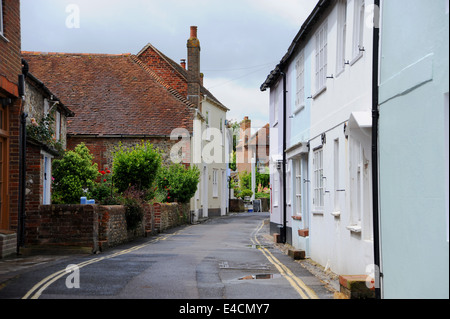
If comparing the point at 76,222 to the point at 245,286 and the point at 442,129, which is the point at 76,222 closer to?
the point at 245,286

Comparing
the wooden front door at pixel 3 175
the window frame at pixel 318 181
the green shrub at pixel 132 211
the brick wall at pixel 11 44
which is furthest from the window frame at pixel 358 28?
the green shrub at pixel 132 211

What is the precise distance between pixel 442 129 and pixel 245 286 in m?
4.84

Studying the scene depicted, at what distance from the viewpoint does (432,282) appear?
6398 mm

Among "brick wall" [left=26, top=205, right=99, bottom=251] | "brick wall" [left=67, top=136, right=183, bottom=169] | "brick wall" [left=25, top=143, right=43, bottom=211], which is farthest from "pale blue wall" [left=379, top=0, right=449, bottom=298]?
"brick wall" [left=67, top=136, right=183, bottom=169]

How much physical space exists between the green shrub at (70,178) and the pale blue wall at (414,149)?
14.1m

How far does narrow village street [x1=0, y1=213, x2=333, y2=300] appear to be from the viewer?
29.0ft

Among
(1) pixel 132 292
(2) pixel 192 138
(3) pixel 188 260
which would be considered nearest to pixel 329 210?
(3) pixel 188 260

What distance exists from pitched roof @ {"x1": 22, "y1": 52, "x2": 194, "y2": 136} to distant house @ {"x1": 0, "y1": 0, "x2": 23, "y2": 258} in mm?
17216

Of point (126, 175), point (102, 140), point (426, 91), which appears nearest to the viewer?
point (426, 91)

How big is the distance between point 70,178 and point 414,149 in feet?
51.0

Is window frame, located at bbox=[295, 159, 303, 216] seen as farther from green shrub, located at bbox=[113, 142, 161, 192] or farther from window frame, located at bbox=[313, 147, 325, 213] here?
green shrub, located at bbox=[113, 142, 161, 192]

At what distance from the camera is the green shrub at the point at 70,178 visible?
20422 millimetres

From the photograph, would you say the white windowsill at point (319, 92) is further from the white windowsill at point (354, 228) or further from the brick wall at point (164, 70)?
the brick wall at point (164, 70)

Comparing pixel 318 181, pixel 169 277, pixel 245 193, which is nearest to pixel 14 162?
pixel 169 277
